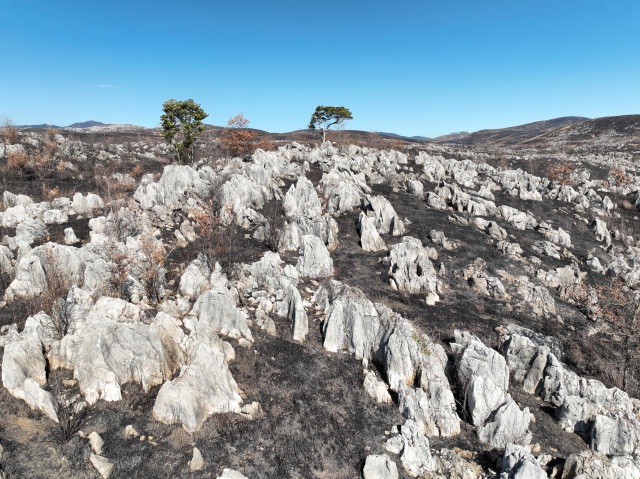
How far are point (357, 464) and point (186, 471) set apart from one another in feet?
21.4

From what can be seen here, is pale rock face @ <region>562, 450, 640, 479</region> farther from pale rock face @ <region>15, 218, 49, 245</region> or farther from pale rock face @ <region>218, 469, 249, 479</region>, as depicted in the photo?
pale rock face @ <region>15, 218, 49, 245</region>

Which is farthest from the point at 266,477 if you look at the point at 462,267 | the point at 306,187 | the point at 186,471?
the point at 306,187

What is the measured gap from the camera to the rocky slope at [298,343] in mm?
13547

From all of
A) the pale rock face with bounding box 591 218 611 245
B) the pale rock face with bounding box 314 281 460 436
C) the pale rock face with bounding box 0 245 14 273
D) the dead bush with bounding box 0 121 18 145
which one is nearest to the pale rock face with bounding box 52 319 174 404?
the pale rock face with bounding box 314 281 460 436

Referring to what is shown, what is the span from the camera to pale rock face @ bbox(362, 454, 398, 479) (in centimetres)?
1320

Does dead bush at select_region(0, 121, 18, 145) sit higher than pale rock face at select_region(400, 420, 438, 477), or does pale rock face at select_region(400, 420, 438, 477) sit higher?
dead bush at select_region(0, 121, 18, 145)

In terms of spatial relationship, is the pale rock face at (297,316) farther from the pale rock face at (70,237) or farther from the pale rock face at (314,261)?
the pale rock face at (70,237)

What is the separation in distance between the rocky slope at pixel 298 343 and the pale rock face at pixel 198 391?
73mm

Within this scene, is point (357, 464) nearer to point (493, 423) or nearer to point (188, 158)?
point (493, 423)

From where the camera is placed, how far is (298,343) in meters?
20.9

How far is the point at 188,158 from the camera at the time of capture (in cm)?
4938

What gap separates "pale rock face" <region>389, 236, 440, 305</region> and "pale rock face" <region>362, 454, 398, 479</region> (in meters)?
15.4

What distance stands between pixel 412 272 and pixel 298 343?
12.8m

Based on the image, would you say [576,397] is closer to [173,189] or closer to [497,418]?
[497,418]
